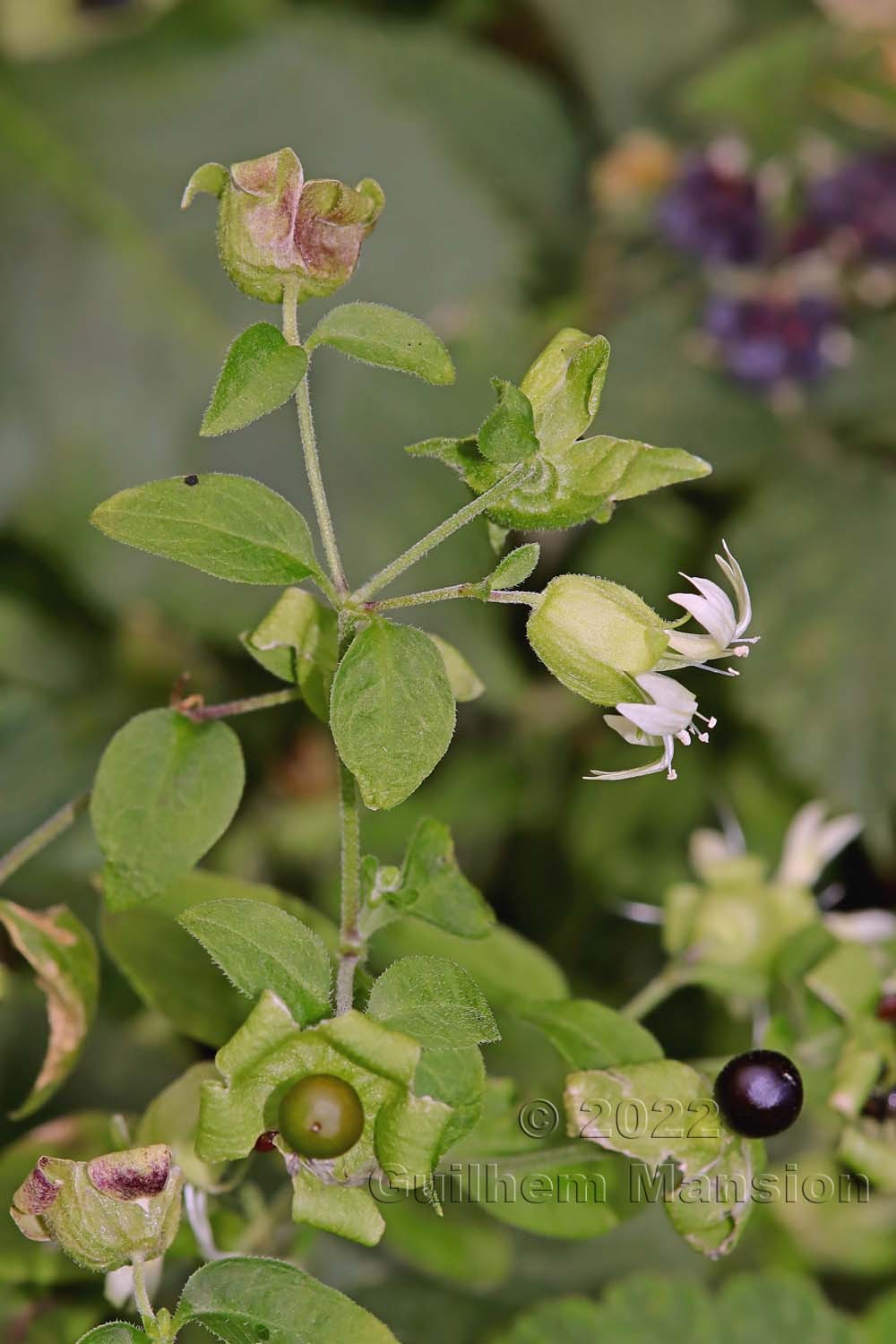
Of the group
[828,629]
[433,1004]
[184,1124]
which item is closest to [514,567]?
[433,1004]

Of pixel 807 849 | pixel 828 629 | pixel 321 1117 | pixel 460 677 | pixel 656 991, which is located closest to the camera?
pixel 321 1117

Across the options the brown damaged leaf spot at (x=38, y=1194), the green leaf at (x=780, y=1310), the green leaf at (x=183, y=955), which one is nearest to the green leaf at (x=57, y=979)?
the green leaf at (x=183, y=955)

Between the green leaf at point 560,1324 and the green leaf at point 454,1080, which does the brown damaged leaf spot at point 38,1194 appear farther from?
the green leaf at point 560,1324

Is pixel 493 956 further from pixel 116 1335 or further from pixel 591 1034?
pixel 116 1335

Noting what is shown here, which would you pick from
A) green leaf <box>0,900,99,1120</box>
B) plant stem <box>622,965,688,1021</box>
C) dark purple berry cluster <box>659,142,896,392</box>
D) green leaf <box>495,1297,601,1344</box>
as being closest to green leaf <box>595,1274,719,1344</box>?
green leaf <box>495,1297,601,1344</box>

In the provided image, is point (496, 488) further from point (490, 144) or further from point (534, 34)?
point (534, 34)

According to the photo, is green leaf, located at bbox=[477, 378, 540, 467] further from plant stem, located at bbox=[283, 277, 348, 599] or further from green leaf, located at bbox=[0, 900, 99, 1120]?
green leaf, located at bbox=[0, 900, 99, 1120]

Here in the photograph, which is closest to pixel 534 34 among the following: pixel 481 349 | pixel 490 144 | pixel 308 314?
pixel 490 144
